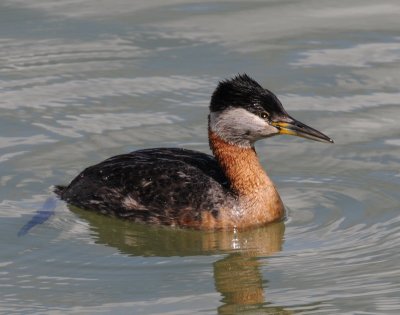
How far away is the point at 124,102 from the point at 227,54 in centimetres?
190

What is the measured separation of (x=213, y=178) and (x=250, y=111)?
0.82 metres

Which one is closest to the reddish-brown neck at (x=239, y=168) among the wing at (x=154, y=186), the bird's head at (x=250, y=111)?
the wing at (x=154, y=186)

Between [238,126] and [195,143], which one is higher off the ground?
[238,126]

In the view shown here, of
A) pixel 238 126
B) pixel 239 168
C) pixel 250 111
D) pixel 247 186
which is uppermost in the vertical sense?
pixel 250 111

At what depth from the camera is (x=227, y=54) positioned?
17188 mm

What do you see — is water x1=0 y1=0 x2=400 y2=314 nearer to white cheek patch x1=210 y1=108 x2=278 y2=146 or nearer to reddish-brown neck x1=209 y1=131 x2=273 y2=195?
reddish-brown neck x1=209 y1=131 x2=273 y2=195

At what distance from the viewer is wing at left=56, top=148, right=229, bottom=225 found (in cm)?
1340

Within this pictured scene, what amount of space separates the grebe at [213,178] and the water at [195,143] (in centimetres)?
18

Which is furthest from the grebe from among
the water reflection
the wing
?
the water reflection

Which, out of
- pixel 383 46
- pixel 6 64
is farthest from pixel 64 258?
pixel 383 46

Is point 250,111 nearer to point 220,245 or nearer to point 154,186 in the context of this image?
point 154,186

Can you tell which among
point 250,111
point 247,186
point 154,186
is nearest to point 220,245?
point 247,186

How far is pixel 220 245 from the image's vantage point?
42.3 feet

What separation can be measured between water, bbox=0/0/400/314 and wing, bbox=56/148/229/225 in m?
0.17
